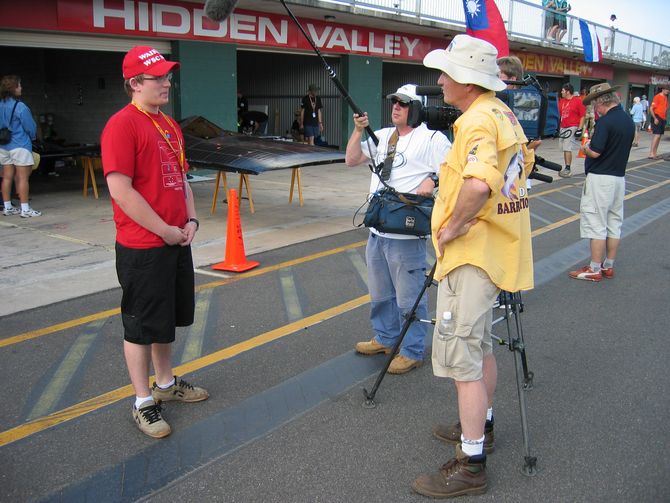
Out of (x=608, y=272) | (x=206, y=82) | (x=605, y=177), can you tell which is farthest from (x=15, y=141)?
(x=608, y=272)

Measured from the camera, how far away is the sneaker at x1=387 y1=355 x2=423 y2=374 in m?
4.15

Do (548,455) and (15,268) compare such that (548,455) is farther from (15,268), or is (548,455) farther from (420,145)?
(15,268)

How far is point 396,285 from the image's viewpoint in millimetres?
4074

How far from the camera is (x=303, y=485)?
2914mm

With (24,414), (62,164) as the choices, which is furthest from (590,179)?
(62,164)

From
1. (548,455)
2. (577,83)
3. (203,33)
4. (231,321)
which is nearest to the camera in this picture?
(548,455)

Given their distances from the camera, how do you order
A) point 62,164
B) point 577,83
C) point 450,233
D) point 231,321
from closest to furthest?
point 450,233 < point 231,321 < point 62,164 < point 577,83

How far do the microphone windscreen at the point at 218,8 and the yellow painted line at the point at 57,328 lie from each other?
2699mm

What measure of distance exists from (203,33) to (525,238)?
1208cm

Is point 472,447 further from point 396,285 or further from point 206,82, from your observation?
point 206,82

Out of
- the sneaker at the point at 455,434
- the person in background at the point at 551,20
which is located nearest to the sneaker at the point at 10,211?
the sneaker at the point at 455,434

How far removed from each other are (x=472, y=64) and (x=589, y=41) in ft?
86.3

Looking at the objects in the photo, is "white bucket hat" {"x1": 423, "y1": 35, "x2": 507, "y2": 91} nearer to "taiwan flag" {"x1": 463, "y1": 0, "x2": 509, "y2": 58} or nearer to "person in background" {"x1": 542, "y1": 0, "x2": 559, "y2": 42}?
"taiwan flag" {"x1": 463, "y1": 0, "x2": 509, "y2": 58}

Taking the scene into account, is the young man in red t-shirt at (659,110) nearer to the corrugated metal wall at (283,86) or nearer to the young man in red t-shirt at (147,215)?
the corrugated metal wall at (283,86)
